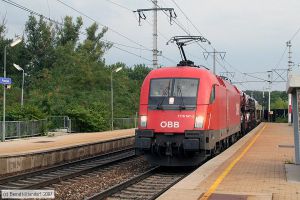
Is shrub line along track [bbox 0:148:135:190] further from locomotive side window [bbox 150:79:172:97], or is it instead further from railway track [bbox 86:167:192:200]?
locomotive side window [bbox 150:79:172:97]

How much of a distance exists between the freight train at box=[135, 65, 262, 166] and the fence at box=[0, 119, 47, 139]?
15.4 m

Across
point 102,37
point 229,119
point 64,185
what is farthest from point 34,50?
point 64,185

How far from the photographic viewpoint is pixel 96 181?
43.8 feet

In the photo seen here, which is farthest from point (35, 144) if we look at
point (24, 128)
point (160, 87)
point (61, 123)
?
point (61, 123)

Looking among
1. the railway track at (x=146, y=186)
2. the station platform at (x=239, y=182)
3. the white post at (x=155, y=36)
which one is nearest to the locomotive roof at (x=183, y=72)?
the station platform at (x=239, y=182)

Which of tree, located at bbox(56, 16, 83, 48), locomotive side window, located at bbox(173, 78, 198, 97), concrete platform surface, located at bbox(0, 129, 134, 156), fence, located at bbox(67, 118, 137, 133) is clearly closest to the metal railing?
fence, located at bbox(67, 118, 137, 133)

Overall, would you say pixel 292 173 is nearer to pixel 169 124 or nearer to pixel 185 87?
pixel 169 124

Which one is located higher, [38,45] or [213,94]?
[38,45]

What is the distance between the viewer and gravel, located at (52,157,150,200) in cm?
1132

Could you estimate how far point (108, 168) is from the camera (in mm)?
16406

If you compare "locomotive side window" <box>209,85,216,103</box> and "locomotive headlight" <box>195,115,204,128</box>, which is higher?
"locomotive side window" <box>209,85,216,103</box>

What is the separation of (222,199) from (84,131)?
1195 inches

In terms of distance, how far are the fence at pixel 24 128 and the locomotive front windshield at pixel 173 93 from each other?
607 inches

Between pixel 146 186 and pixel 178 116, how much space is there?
2.69m
